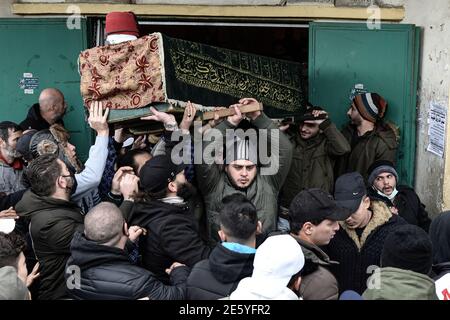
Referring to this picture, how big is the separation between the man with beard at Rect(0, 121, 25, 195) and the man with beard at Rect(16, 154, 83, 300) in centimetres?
125

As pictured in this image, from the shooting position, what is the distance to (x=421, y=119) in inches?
246

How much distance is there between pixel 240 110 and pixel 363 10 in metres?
2.23

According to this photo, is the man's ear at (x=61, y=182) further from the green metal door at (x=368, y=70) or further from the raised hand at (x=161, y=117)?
the green metal door at (x=368, y=70)

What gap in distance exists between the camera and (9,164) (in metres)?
5.45

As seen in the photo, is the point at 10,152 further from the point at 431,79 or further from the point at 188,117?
the point at 431,79

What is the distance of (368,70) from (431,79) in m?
0.65

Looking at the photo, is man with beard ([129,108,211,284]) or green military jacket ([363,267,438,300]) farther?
man with beard ([129,108,211,284])

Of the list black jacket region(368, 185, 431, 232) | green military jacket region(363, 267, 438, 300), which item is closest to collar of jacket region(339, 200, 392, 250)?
black jacket region(368, 185, 431, 232)

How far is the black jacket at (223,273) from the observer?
3.40m

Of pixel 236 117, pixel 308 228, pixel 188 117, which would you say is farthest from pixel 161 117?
pixel 308 228

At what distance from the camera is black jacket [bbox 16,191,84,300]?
158 inches

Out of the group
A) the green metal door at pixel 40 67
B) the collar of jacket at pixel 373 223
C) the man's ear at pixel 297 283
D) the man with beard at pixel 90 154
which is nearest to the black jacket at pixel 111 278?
the man's ear at pixel 297 283

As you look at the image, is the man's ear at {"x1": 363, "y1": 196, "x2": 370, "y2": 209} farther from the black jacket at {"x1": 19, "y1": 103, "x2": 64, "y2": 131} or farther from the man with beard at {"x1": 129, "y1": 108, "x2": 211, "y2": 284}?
the black jacket at {"x1": 19, "y1": 103, "x2": 64, "y2": 131}
